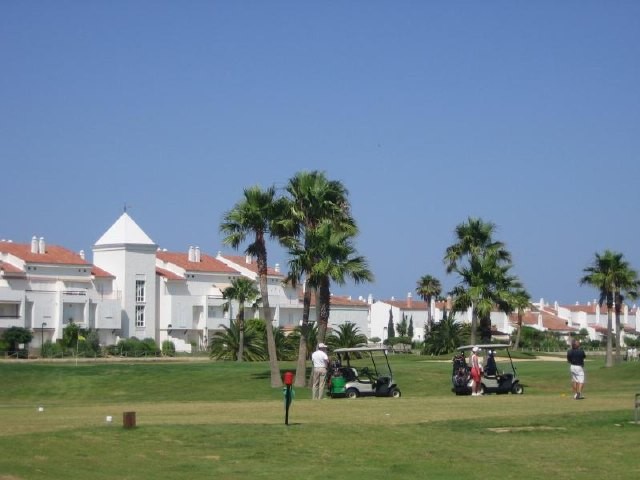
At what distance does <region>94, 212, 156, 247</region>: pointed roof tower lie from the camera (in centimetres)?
12525

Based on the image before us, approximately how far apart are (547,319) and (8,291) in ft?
335

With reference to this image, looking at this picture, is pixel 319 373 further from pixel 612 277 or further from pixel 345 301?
pixel 345 301

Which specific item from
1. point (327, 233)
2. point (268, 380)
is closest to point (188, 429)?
point (327, 233)

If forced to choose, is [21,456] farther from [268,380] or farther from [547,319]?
[547,319]

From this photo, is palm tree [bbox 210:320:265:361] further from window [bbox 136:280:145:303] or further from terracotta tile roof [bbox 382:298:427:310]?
terracotta tile roof [bbox 382:298:427:310]

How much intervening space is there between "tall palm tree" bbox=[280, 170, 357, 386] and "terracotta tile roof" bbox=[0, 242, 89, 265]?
73.6 m

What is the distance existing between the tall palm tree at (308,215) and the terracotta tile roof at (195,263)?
86207mm

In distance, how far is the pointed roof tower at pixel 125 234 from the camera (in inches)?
4931

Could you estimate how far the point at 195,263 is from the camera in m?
137

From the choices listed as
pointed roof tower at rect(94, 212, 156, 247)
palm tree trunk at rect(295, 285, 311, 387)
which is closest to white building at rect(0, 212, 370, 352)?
pointed roof tower at rect(94, 212, 156, 247)

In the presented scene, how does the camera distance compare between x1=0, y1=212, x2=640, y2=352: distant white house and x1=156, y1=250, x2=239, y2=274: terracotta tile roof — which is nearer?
x1=0, y1=212, x2=640, y2=352: distant white house

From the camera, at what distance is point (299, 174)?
48.9 meters

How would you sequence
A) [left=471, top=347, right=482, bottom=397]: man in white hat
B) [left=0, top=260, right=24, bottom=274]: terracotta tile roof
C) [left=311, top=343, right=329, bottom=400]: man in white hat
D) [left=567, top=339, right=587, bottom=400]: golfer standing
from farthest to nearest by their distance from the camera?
[left=0, top=260, right=24, bottom=274]: terracotta tile roof → [left=471, top=347, right=482, bottom=397]: man in white hat → [left=311, top=343, right=329, bottom=400]: man in white hat → [left=567, top=339, right=587, bottom=400]: golfer standing

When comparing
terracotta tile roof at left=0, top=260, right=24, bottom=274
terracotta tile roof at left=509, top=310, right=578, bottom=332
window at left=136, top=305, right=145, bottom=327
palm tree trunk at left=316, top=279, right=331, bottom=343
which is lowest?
palm tree trunk at left=316, top=279, right=331, bottom=343
